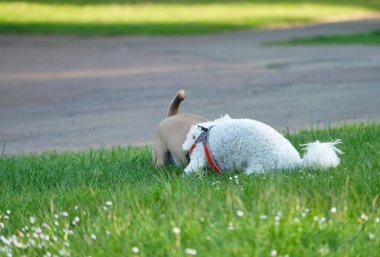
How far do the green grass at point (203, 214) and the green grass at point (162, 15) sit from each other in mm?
20848

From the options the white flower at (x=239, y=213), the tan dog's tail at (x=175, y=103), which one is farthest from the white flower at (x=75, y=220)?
the tan dog's tail at (x=175, y=103)

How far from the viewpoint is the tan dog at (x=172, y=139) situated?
22.9ft

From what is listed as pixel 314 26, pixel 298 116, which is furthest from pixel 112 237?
pixel 314 26

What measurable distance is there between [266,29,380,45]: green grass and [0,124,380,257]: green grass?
14458mm

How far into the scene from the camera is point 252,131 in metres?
6.36

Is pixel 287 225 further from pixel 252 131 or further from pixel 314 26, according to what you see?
pixel 314 26

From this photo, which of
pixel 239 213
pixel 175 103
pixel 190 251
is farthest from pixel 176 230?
pixel 175 103

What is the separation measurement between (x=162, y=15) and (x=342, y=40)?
12.1 metres

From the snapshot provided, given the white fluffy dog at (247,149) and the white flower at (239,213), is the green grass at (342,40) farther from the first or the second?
the white flower at (239,213)

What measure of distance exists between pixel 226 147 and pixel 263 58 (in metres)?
12.0

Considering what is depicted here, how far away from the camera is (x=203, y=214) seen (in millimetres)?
4715

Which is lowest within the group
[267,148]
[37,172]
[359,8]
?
[359,8]

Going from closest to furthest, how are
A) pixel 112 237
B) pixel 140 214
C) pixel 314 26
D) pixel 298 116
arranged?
1. pixel 112 237
2. pixel 140 214
3. pixel 298 116
4. pixel 314 26

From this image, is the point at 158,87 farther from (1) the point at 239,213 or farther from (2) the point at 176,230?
(2) the point at 176,230
